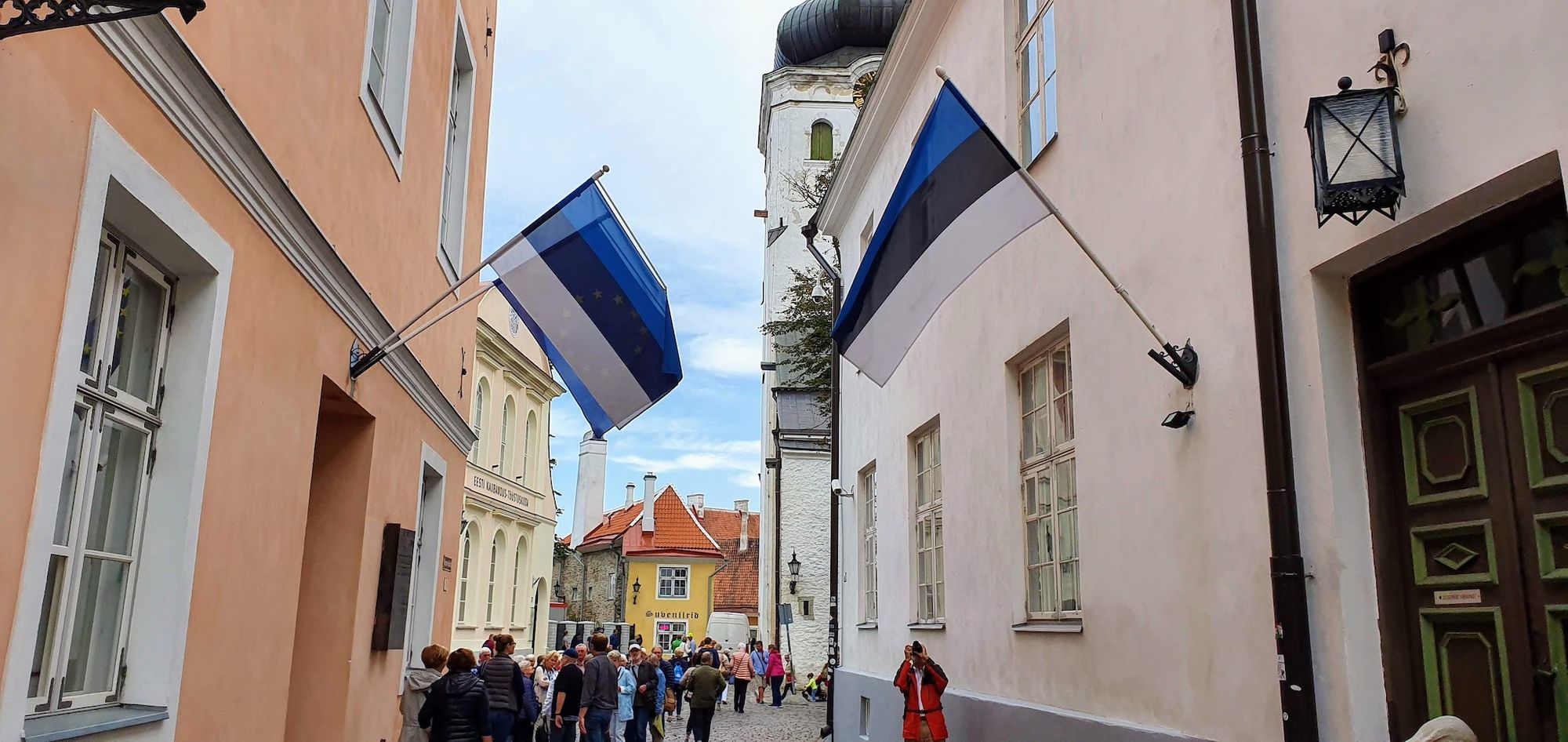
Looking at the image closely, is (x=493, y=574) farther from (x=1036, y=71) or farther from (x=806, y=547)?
(x=1036, y=71)

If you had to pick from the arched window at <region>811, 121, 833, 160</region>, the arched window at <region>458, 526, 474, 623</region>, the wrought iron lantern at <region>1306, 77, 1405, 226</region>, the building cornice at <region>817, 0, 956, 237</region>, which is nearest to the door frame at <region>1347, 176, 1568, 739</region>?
the wrought iron lantern at <region>1306, 77, 1405, 226</region>

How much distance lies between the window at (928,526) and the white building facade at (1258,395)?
4.84 feet

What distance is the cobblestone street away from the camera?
20328 mm

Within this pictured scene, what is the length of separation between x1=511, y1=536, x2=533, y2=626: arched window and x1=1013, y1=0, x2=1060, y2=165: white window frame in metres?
21.1

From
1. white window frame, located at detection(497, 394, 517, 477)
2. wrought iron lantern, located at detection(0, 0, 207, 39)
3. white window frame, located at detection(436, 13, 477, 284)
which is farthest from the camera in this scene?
white window frame, located at detection(497, 394, 517, 477)

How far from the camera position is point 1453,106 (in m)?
4.16

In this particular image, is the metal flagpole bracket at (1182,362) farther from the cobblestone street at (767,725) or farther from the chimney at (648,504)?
the chimney at (648,504)

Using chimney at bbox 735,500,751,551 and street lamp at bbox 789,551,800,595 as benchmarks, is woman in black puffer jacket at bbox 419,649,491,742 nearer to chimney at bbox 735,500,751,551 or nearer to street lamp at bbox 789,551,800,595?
street lamp at bbox 789,551,800,595

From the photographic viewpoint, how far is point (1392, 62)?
4461 mm

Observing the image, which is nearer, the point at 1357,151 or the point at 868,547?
the point at 1357,151

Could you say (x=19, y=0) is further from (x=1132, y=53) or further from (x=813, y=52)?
(x=813, y=52)

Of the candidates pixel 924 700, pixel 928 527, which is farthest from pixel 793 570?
pixel 924 700

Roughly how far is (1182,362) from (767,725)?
18798 millimetres

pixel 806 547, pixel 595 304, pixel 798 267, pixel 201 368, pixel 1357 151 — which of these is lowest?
pixel 201 368
